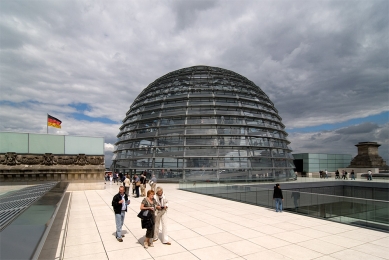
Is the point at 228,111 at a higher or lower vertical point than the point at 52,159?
higher

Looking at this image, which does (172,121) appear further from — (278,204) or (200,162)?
(278,204)

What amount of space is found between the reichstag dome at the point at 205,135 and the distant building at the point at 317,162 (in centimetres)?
3097

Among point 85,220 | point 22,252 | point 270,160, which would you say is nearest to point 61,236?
point 85,220

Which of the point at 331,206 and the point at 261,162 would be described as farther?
the point at 261,162

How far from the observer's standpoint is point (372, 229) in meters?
10.5

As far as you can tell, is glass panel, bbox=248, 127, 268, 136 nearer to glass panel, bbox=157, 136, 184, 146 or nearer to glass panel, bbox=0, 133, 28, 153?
glass panel, bbox=157, 136, 184, 146

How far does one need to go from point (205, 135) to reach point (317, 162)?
1839 inches

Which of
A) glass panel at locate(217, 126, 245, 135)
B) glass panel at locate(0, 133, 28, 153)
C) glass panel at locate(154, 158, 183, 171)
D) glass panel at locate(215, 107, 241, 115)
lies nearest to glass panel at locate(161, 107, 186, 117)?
glass panel at locate(215, 107, 241, 115)

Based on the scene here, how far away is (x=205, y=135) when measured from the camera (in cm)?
3391

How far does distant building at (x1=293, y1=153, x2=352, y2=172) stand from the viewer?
6644 cm

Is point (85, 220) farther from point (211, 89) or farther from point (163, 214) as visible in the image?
point (211, 89)

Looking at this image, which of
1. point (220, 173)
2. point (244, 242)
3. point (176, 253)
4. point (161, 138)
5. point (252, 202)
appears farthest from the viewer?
point (161, 138)

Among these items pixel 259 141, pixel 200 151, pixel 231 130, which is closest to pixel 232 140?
pixel 231 130

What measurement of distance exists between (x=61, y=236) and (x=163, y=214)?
12.8ft
